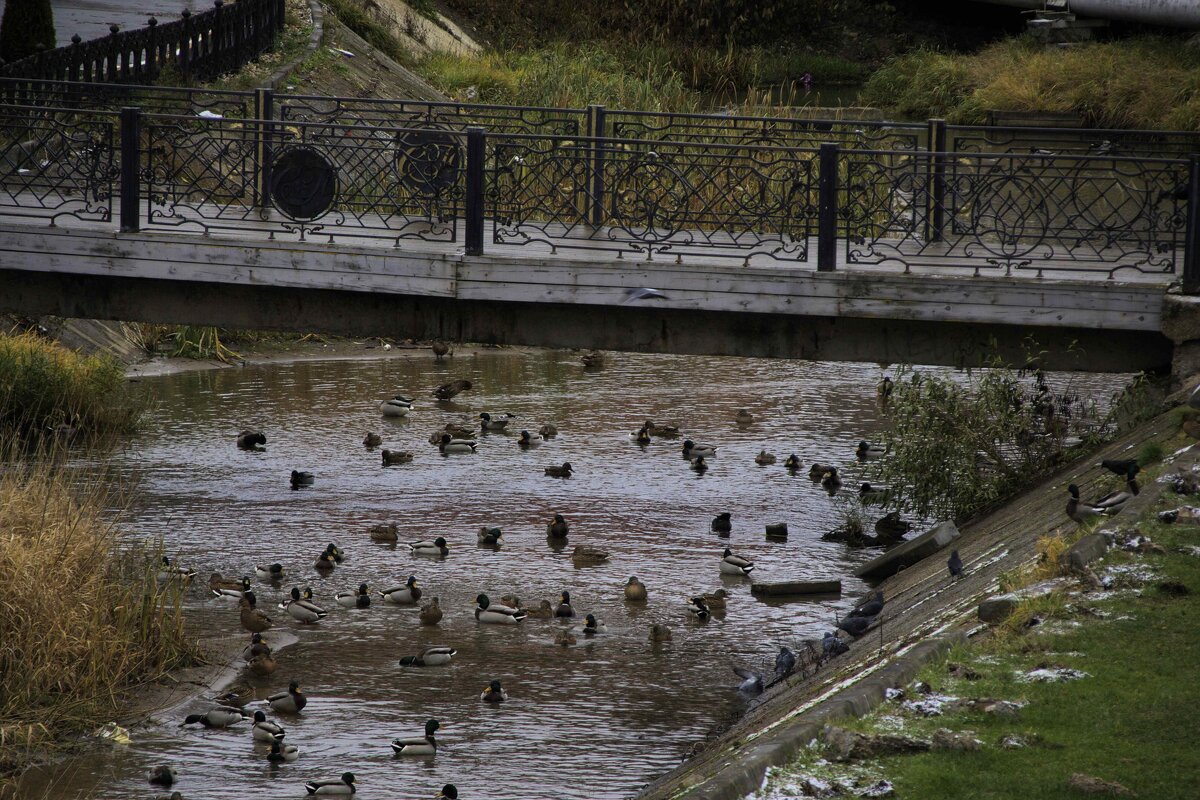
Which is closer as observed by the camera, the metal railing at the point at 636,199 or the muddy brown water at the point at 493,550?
the muddy brown water at the point at 493,550

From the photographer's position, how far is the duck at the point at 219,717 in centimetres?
997

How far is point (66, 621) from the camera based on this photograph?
9.71m

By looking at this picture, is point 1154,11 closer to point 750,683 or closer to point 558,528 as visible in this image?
point 558,528

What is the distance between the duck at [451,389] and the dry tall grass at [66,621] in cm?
948

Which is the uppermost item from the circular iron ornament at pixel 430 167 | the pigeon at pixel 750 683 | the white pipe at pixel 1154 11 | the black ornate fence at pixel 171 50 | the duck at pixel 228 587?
the white pipe at pixel 1154 11

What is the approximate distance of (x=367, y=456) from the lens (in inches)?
690

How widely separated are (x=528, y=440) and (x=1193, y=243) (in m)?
8.47

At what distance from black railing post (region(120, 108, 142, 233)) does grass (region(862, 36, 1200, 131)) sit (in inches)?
667

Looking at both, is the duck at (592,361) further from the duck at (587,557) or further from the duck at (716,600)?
the duck at (716,600)

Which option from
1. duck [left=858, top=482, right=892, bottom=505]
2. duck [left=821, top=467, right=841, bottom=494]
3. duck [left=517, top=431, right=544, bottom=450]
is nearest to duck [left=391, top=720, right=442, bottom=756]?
duck [left=858, top=482, right=892, bottom=505]

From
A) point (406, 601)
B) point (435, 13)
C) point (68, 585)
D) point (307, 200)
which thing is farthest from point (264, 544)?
point (435, 13)

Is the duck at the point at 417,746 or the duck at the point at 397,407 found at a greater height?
the duck at the point at 397,407

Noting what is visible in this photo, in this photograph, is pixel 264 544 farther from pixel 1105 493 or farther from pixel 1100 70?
pixel 1100 70

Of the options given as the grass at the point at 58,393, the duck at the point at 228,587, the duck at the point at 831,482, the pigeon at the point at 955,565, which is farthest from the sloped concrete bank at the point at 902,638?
the grass at the point at 58,393
